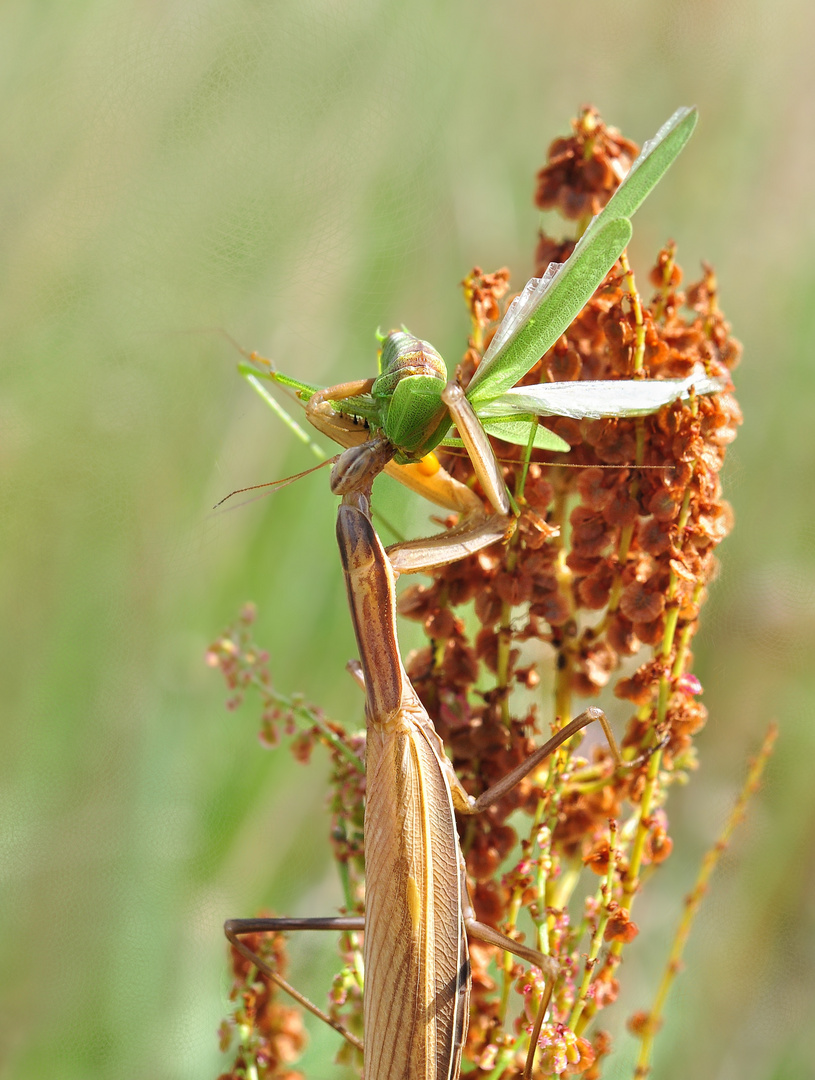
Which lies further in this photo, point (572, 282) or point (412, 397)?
point (412, 397)

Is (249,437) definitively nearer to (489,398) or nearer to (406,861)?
(489,398)

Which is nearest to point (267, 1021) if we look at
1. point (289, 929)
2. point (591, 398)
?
point (289, 929)

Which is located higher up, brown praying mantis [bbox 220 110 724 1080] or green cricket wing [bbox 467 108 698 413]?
green cricket wing [bbox 467 108 698 413]

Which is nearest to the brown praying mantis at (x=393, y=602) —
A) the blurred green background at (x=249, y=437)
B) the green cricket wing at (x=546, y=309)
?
the green cricket wing at (x=546, y=309)

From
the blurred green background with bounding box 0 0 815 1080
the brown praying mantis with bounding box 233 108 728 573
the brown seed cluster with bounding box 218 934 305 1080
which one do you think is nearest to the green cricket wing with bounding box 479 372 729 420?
the brown praying mantis with bounding box 233 108 728 573

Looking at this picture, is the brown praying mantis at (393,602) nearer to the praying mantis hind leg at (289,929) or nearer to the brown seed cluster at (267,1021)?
the praying mantis hind leg at (289,929)

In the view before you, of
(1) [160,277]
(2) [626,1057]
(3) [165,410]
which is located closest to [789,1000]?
(2) [626,1057]

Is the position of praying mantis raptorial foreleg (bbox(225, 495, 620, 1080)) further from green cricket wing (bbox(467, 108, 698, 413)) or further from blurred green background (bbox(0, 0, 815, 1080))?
blurred green background (bbox(0, 0, 815, 1080))
